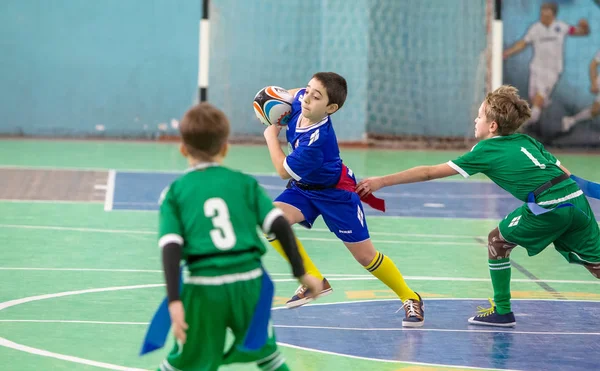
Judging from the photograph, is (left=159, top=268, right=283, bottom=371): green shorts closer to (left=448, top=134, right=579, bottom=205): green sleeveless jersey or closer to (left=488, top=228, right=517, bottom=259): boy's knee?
(left=448, top=134, right=579, bottom=205): green sleeveless jersey

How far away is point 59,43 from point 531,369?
581 inches

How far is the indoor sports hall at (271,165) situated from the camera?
5.77 m

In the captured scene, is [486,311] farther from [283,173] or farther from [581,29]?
[581,29]

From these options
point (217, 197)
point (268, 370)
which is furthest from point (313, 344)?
point (217, 197)

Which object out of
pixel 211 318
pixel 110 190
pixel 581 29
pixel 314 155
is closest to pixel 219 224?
pixel 211 318

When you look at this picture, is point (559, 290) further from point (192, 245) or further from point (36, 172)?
point (36, 172)

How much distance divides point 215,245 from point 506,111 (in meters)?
2.61

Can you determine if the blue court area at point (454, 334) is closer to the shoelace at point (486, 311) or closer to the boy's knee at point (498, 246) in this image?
the shoelace at point (486, 311)

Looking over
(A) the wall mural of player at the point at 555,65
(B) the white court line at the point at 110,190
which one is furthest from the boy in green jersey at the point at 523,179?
(A) the wall mural of player at the point at 555,65

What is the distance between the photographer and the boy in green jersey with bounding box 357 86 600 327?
580 centimetres

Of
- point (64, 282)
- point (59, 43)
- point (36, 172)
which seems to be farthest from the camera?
point (59, 43)

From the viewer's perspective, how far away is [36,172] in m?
13.4

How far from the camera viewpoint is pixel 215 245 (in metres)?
3.77

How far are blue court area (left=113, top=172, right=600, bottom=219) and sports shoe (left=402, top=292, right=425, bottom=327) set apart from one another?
4776 mm
